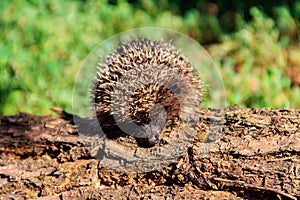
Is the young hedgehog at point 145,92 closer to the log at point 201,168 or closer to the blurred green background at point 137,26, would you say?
the log at point 201,168

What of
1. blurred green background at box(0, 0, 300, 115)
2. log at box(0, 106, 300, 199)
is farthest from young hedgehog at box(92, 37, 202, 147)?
blurred green background at box(0, 0, 300, 115)

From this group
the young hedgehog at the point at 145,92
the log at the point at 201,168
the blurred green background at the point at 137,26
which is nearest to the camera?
the log at the point at 201,168

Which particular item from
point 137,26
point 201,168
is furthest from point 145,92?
point 137,26

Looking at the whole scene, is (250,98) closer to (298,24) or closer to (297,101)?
(297,101)

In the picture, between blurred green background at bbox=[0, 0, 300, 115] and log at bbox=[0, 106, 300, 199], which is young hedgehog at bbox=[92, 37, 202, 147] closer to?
log at bbox=[0, 106, 300, 199]

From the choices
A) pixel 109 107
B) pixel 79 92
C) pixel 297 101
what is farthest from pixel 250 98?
pixel 109 107

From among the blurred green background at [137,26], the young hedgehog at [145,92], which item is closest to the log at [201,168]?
the young hedgehog at [145,92]
